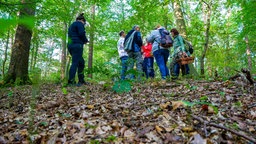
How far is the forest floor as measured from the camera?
1.99 meters

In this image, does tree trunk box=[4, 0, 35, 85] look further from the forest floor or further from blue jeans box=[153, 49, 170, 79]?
blue jeans box=[153, 49, 170, 79]

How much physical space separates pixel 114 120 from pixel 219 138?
45.1 inches

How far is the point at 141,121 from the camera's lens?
2424mm

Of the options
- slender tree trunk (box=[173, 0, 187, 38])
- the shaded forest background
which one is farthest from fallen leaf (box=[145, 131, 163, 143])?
slender tree trunk (box=[173, 0, 187, 38])

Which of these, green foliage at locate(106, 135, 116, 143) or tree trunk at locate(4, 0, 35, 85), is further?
tree trunk at locate(4, 0, 35, 85)

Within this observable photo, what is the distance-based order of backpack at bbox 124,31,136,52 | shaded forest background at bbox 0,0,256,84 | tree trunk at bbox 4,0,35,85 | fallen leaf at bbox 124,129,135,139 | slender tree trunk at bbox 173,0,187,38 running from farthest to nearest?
slender tree trunk at bbox 173,0,187,38
tree trunk at bbox 4,0,35,85
backpack at bbox 124,31,136,52
shaded forest background at bbox 0,0,256,84
fallen leaf at bbox 124,129,135,139

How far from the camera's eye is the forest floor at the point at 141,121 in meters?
1.99

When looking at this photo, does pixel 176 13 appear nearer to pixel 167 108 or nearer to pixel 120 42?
pixel 120 42

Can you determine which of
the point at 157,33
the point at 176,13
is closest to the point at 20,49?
the point at 157,33

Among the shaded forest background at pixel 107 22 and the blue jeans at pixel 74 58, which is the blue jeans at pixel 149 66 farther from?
the blue jeans at pixel 74 58

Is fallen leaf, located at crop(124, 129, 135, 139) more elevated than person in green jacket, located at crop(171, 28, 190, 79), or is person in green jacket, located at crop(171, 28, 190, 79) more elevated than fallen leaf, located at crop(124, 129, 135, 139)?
person in green jacket, located at crop(171, 28, 190, 79)

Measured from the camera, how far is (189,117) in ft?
7.97

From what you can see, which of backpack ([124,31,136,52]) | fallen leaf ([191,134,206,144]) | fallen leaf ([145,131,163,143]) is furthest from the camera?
backpack ([124,31,136,52])

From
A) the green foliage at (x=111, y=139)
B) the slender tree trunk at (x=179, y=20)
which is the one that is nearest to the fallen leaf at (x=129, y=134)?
the green foliage at (x=111, y=139)
